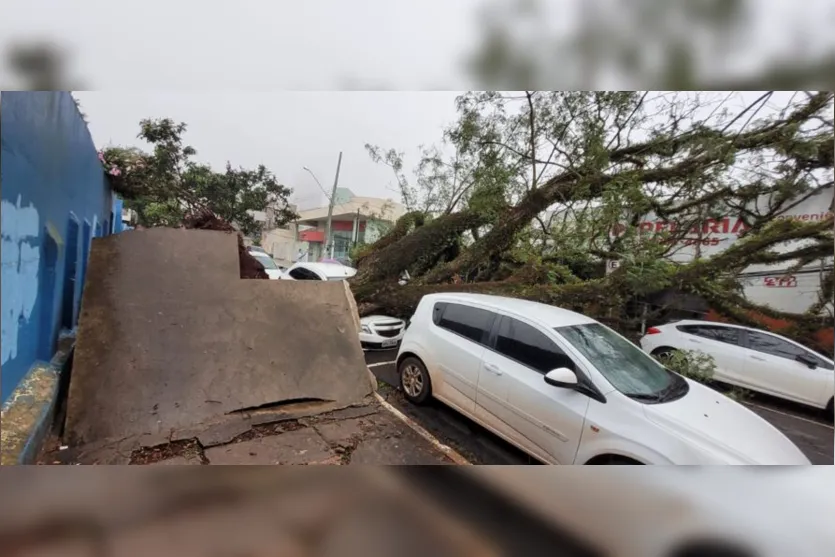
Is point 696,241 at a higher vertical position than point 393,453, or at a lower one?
higher

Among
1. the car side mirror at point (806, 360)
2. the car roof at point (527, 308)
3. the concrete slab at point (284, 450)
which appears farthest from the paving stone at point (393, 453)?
the car side mirror at point (806, 360)

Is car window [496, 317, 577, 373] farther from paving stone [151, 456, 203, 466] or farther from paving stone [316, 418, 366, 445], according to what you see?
paving stone [151, 456, 203, 466]

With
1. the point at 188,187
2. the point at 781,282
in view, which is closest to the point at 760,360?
the point at 781,282

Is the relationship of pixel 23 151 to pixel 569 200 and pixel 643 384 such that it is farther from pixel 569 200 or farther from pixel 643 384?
pixel 643 384

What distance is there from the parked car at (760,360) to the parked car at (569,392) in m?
0.14

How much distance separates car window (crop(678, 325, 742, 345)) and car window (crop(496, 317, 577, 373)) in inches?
25.4

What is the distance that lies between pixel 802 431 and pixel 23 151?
3.20 meters

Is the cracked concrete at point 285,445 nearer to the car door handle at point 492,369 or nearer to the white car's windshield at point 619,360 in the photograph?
the car door handle at point 492,369

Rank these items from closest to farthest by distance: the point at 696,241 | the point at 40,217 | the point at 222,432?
the point at 40,217 < the point at 222,432 < the point at 696,241

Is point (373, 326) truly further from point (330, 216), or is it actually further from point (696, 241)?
point (696, 241)

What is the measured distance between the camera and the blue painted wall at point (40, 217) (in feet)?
3.89

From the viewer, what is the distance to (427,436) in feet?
5.35

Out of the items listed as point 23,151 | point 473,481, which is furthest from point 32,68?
point 473,481

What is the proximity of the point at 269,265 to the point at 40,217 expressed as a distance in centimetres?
84
